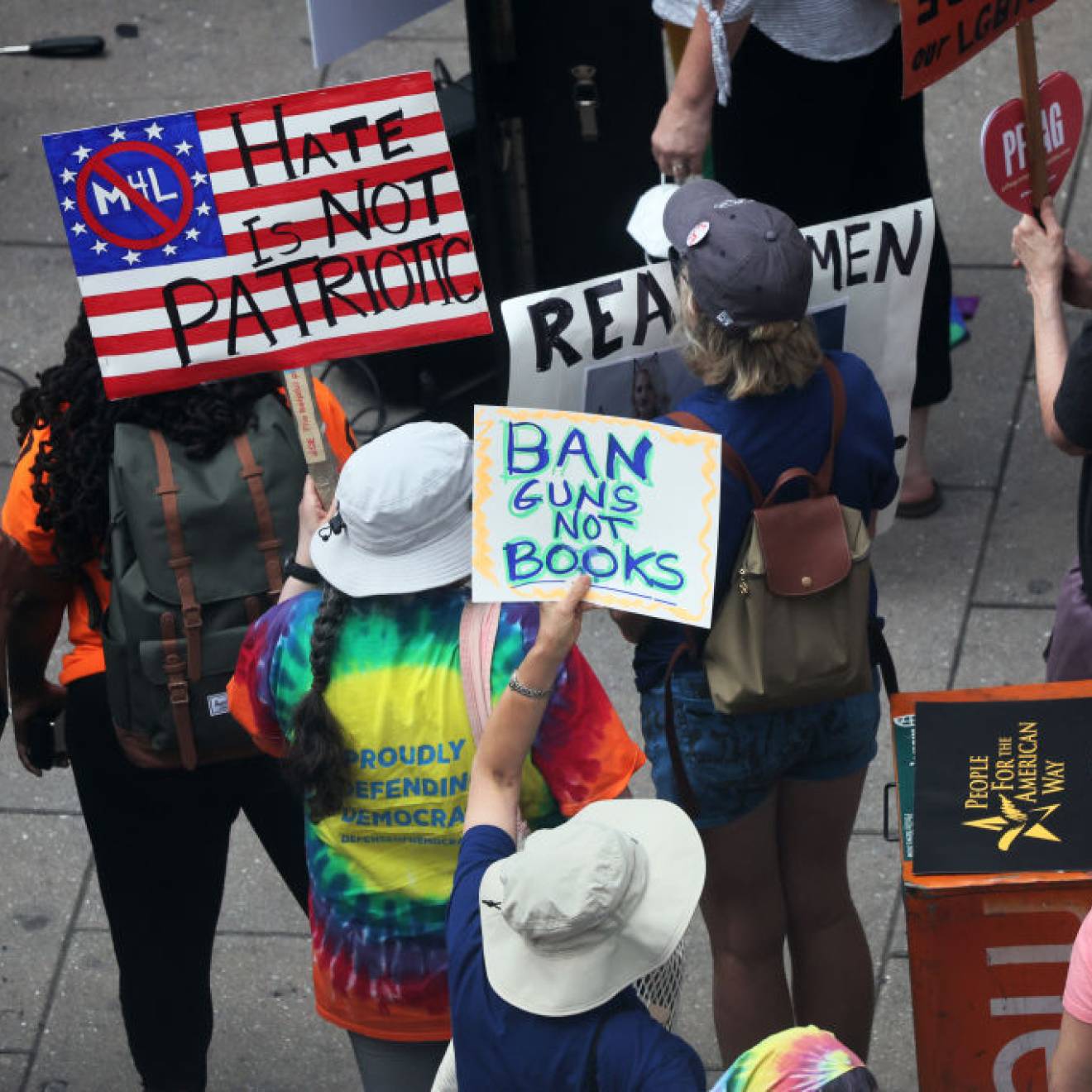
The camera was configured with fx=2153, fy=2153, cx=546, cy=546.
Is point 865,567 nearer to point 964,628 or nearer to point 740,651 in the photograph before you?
point 740,651

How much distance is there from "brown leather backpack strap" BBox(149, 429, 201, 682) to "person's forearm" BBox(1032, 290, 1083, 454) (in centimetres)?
165

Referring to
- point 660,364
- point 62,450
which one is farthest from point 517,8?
point 62,450

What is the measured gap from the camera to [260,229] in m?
4.03

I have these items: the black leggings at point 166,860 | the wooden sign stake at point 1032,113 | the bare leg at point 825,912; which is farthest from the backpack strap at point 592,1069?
the wooden sign stake at point 1032,113

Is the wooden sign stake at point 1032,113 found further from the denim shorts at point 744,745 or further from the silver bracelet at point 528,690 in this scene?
the silver bracelet at point 528,690

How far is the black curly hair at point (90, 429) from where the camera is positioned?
3998mm

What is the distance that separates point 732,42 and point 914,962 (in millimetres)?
2448

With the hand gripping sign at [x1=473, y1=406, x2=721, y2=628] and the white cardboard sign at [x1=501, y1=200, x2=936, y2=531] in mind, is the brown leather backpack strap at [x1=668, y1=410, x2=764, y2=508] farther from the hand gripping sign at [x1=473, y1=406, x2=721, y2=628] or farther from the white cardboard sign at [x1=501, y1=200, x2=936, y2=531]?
the white cardboard sign at [x1=501, y1=200, x2=936, y2=531]

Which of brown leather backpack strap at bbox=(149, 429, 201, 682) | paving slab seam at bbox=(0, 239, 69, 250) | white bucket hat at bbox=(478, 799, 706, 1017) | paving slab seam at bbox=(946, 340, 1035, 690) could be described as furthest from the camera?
paving slab seam at bbox=(0, 239, 69, 250)

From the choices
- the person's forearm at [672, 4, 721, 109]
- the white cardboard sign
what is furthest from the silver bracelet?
the person's forearm at [672, 4, 721, 109]

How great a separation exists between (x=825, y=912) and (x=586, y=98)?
275cm

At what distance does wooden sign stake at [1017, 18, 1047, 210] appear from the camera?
437cm

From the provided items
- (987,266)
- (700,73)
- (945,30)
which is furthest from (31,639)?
(987,266)

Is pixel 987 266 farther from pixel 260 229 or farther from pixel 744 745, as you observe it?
pixel 260 229
